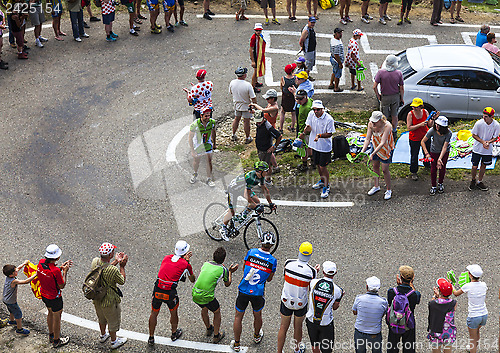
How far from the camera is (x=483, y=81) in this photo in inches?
541

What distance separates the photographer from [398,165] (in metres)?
12.6

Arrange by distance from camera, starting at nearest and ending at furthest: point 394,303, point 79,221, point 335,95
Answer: point 394,303
point 79,221
point 335,95

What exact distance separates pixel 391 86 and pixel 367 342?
7279mm

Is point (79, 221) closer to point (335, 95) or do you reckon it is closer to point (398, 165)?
point (398, 165)

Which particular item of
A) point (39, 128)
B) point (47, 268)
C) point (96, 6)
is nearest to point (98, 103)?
point (39, 128)

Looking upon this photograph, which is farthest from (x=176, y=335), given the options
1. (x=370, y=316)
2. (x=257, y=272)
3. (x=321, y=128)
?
(x=321, y=128)

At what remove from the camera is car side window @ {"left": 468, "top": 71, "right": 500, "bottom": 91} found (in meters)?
13.7

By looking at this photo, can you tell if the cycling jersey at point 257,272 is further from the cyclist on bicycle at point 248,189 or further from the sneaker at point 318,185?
the sneaker at point 318,185


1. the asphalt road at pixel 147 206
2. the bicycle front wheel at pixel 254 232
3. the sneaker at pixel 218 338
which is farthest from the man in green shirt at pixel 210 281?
the bicycle front wheel at pixel 254 232

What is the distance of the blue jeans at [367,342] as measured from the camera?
7.68 m

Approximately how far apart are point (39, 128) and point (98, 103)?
1.80 m

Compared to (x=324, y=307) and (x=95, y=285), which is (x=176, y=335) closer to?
(x=95, y=285)

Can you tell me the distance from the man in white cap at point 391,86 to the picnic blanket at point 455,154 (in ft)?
1.39

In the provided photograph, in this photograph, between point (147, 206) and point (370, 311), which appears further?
point (147, 206)
